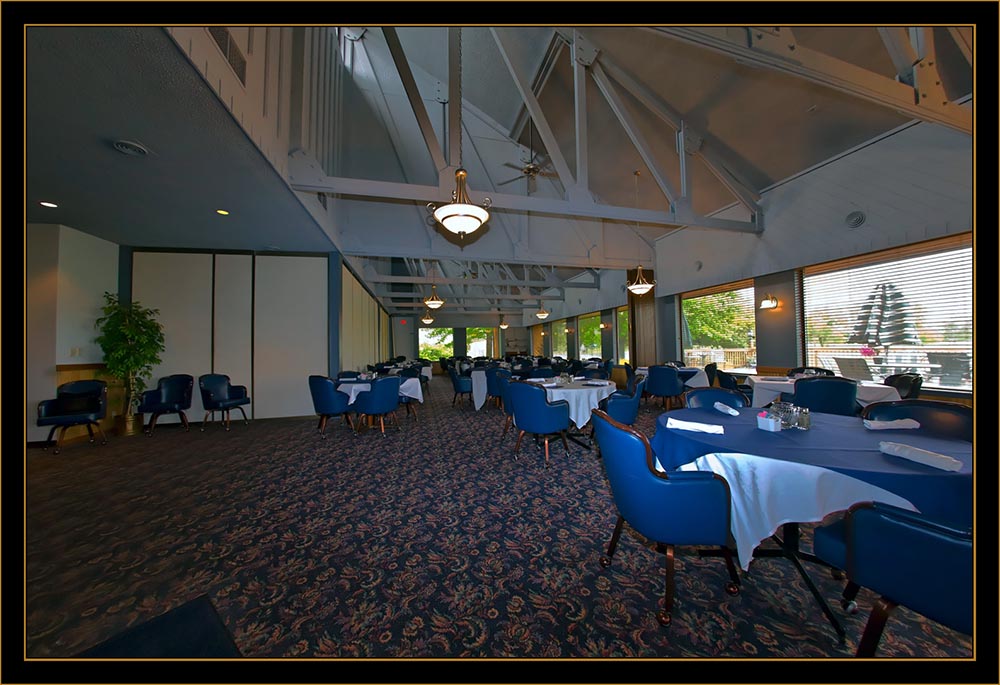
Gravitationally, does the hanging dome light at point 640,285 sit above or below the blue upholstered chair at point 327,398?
above

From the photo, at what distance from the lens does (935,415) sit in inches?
78.7

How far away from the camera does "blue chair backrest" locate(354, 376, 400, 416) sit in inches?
187

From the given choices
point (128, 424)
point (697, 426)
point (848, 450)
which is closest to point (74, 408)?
point (128, 424)

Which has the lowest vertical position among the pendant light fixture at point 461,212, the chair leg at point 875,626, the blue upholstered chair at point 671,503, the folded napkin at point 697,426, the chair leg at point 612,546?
the chair leg at point 612,546

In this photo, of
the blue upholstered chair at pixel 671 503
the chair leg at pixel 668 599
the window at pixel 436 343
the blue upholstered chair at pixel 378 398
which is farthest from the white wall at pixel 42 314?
the window at pixel 436 343

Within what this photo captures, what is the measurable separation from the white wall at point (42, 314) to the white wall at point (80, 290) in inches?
2.1

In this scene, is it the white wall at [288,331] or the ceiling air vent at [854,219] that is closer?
the ceiling air vent at [854,219]

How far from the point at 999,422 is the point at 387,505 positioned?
3121 mm

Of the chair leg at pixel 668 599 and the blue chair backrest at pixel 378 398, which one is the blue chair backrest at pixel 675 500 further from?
the blue chair backrest at pixel 378 398

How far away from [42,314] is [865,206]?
11435 mm

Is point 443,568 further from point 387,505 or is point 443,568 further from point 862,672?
point 862,672

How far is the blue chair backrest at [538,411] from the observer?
3.63m

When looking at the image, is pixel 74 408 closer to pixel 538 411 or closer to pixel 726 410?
pixel 538 411
